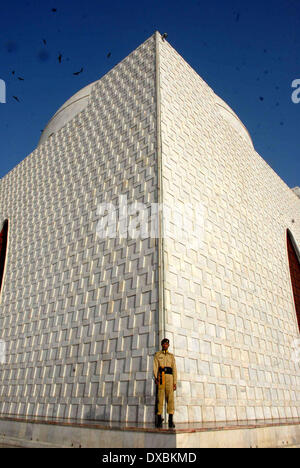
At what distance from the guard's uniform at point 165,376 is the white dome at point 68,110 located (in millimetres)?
9443

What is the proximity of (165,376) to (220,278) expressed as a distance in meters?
2.75

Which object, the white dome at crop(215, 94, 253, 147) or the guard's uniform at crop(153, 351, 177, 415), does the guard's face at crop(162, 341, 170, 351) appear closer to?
the guard's uniform at crop(153, 351, 177, 415)

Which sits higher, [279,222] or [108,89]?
[108,89]

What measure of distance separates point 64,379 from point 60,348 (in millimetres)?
605

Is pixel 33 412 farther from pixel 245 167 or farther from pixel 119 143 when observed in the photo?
pixel 245 167

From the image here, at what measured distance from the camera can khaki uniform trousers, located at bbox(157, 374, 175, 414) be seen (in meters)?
4.36

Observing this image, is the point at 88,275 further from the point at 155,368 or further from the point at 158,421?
the point at 158,421

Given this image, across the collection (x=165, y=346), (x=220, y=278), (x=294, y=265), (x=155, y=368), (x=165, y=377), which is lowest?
(x=165, y=377)

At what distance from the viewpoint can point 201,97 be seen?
9586 millimetres

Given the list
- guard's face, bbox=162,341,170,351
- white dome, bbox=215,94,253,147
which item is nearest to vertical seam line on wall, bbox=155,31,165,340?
guard's face, bbox=162,341,170,351

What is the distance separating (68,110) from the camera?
12.5 m

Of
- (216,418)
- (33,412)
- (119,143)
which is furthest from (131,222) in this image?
(33,412)

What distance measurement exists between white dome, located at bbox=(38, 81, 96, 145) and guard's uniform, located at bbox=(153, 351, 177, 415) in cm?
944

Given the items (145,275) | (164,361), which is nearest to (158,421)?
(164,361)
